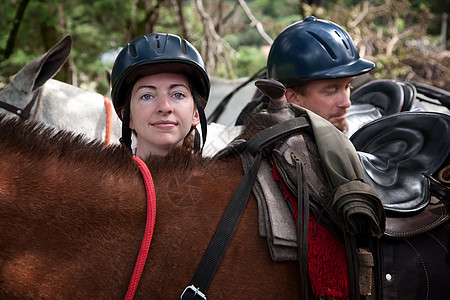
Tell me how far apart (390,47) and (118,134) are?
700cm

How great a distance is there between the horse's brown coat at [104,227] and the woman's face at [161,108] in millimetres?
462

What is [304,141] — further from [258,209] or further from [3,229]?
[3,229]

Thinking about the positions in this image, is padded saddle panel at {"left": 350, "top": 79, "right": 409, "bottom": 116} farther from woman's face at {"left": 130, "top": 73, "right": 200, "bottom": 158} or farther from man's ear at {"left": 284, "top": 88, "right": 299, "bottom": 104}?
woman's face at {"left": 130, "top": 73, "right": 200, "bottom": 158}

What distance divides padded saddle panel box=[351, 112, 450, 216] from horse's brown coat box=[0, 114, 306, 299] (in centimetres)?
50

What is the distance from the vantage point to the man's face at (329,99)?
261cm

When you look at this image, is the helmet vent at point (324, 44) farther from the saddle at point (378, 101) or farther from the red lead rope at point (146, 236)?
the red lead rope at point (146, 236)

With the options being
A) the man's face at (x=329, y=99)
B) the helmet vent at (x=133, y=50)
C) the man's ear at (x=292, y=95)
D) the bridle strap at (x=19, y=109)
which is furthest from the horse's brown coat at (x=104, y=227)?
the bridle strap at (x=19, y=109)

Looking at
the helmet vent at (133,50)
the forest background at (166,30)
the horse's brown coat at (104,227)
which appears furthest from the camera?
the forest background at (166,30)

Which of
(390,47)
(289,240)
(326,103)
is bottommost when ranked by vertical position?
(289,240)

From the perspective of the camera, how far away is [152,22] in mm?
8828

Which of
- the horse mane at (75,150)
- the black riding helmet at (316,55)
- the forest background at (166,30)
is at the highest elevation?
the forest background at (166,30)

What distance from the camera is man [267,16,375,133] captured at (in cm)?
262

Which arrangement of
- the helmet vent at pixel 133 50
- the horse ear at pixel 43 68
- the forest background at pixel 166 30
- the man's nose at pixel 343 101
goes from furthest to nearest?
the forest background at pixel 166 30, the horse ear at pixel 43 68, the man's nose at pixel 343 101, the helmet vent at pixel 133 50

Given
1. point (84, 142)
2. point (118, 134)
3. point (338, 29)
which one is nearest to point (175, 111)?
point (84, 142)
